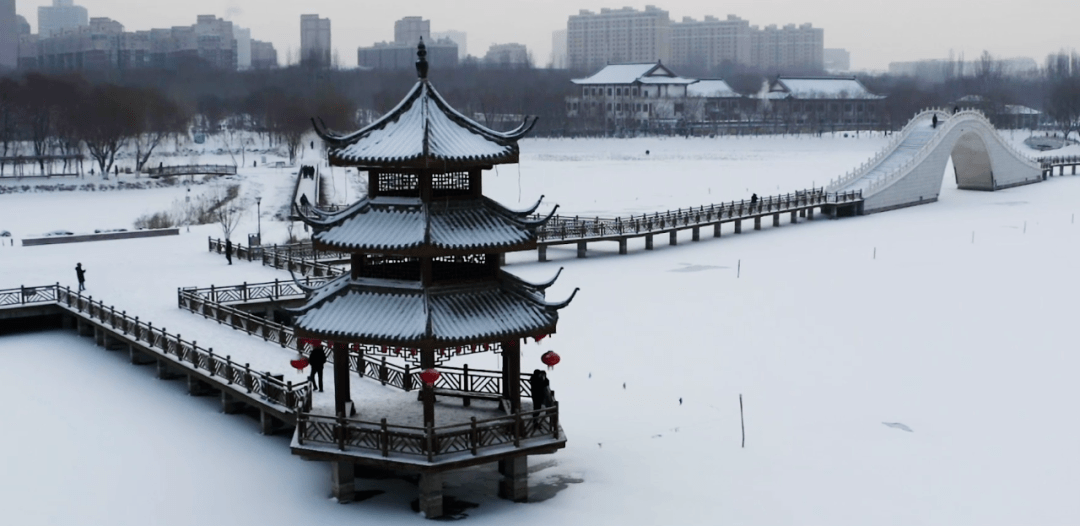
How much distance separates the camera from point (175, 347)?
2881 centimetres

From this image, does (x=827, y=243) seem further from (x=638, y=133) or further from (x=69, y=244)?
(x=638, y=133)

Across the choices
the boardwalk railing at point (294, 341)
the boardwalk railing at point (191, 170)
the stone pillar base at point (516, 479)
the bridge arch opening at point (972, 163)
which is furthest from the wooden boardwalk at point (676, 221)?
the boardwalk railing at point (191, 170)

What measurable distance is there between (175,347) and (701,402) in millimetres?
12764

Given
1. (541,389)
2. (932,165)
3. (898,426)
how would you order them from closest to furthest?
1. (541,389)
2. (898,426)
3. (932,165)

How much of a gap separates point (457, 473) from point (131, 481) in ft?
20.5

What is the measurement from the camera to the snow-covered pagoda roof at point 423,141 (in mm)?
20734

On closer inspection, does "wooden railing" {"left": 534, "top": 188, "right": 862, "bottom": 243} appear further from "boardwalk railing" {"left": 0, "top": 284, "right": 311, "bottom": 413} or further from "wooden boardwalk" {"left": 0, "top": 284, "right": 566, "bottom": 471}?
"boardwalk railing" {"left": 0, "top": 284, "right": 311, "bottom": 413}

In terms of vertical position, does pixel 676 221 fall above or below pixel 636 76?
below

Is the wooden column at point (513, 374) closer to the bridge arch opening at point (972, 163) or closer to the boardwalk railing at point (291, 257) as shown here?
the boardwalk railing at point (291, 257)

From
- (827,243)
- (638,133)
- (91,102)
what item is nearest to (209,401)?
(827,243)

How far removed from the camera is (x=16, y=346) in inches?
1353

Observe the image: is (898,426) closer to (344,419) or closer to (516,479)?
(516,479)

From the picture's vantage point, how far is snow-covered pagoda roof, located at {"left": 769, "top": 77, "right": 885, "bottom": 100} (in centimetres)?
14675

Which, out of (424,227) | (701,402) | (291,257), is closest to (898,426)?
(701,402)
